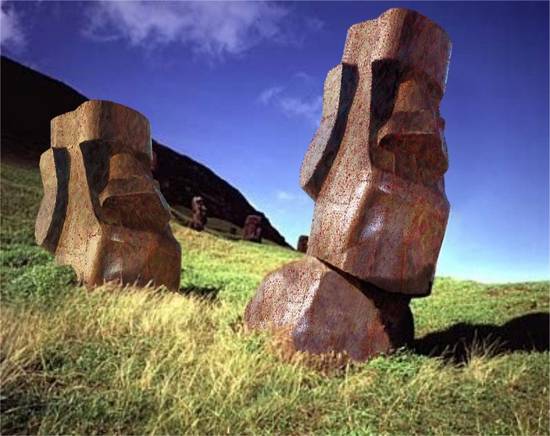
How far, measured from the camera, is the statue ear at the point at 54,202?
9.02 metres

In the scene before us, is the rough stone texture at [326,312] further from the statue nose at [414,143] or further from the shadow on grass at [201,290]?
the shadow on grass at [201,290]

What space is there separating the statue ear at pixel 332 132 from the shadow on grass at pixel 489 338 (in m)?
2.18

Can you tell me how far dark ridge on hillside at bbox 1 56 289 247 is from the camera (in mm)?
36125

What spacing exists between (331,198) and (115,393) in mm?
2912

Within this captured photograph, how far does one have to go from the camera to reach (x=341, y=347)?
569 cm

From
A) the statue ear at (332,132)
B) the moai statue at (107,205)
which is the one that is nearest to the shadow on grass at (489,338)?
the statue ear at (332,132)

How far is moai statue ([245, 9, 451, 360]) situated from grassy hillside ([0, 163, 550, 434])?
14.2 inches

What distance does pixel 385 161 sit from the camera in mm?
5887

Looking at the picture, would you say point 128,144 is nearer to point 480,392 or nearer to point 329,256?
point 329,256

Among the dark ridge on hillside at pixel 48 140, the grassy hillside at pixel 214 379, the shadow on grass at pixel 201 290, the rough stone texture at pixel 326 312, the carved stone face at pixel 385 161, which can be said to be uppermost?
the dark ridge on hillside at pixel 48 140

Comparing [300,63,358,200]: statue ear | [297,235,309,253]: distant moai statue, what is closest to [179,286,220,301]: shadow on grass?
[300,63,358,200]: statue ear

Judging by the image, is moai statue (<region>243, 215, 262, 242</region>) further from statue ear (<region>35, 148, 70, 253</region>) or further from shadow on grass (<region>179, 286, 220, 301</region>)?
statue ear (<region>35, 148, 70, 253</region>)

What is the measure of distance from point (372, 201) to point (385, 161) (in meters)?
0.44

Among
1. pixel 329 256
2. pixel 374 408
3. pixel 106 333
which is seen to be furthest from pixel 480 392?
pixel 106 333
